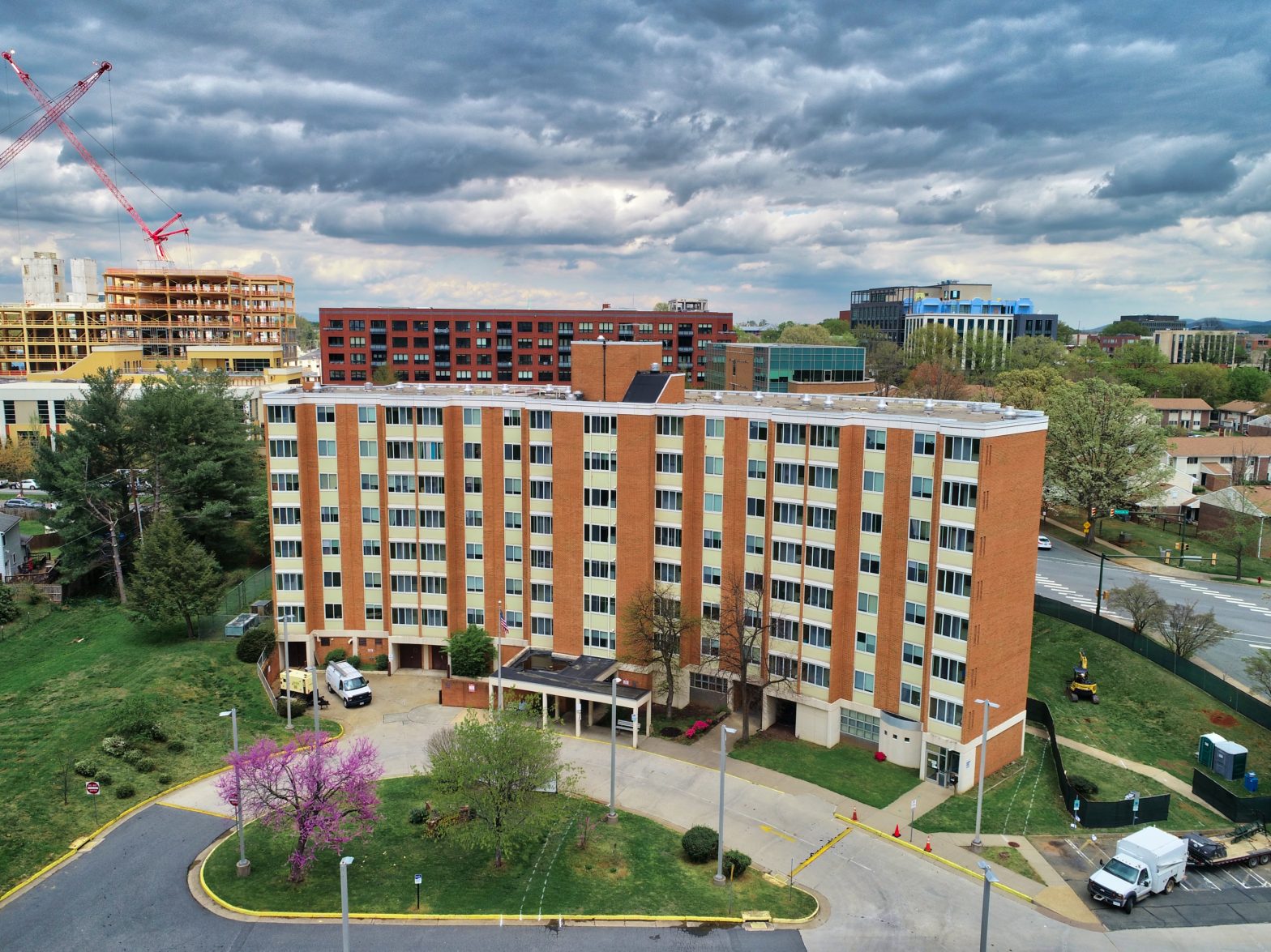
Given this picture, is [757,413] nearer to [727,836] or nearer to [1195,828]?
[727,836]

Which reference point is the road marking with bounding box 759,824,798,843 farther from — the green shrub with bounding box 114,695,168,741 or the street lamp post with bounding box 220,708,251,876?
the green shrub with bounding box 114,695,168,741

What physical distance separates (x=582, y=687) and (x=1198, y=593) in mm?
58955

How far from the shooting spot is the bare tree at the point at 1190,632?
64.8 metres

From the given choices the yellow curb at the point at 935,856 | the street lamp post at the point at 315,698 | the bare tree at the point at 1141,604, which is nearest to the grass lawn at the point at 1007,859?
the yellow curb at the point at 935,856

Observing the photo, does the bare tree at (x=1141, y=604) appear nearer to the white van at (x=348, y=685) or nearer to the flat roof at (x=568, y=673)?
the flat roof at (x=568, y=673)

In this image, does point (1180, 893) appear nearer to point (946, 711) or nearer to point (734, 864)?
point (946, 711)

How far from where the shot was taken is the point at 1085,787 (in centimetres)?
5334

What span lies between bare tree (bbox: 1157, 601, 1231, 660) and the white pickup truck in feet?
79.7

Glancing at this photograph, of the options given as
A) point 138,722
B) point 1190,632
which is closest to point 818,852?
point 1190,632

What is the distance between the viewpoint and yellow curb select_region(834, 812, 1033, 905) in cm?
4412

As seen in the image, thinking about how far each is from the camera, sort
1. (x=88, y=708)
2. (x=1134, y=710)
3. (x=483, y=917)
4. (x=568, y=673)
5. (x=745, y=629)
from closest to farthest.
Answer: (x=483, y=917), (x=88, y=708), (x=745, y=629), (x=568, y=673), (x=1134, y=710)

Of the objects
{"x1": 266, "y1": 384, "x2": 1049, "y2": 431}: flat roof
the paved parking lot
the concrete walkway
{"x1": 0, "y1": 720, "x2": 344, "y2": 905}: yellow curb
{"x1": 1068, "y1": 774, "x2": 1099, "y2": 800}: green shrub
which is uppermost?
{"x1": 266, "y1": 384, "x2": 1049, "y2": 431}: flat roof

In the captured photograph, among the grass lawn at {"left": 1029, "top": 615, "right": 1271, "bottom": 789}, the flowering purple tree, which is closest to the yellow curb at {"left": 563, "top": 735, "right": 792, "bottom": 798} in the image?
the flowering purple tree

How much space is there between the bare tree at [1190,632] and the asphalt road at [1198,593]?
10.7ft
